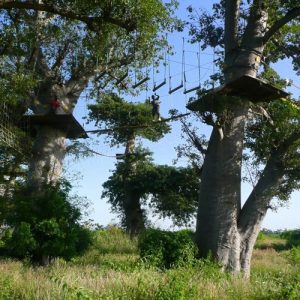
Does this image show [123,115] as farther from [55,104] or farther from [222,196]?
[222,196]

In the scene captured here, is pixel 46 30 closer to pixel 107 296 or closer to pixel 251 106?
pixel 251 106

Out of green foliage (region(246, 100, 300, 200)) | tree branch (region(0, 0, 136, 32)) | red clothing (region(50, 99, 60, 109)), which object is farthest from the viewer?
red clothing (region(50, 99, 60, 109))

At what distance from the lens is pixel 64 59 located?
50.6ft

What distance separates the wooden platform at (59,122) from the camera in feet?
45.1

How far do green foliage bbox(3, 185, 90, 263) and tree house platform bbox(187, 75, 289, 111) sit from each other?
4.17 meters

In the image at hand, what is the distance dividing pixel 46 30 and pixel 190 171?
1494 cm

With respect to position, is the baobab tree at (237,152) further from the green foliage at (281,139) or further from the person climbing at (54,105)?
the person climbing at (54,105)

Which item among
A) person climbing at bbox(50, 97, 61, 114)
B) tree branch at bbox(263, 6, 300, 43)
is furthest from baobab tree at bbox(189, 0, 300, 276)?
person climbing at bbox(50, 97, 61, 114)

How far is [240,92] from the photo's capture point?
1250 centimetres

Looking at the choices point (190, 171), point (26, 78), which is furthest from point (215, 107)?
Answer: point (190, 171)

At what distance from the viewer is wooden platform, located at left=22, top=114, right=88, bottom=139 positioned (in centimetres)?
1375

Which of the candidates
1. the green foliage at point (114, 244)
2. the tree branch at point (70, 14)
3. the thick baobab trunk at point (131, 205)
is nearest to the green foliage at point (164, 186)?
the thick baobab trunk at point (131, 205)

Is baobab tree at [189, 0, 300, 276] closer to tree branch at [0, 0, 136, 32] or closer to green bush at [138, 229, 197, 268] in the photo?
green bush at [138, 229, 197, 268]

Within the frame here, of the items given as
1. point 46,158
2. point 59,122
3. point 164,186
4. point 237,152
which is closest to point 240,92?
point 237,152
